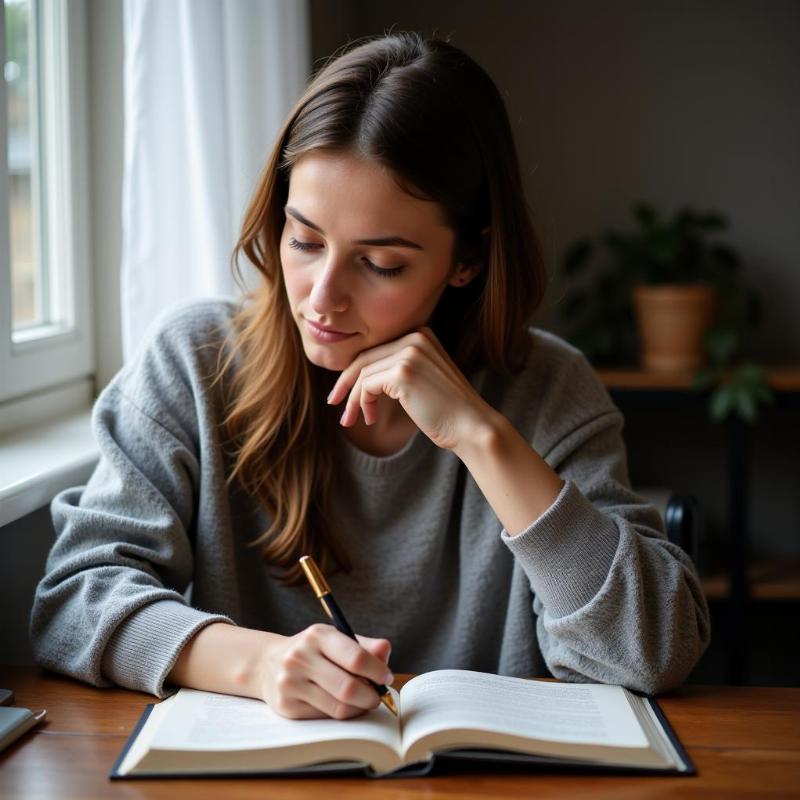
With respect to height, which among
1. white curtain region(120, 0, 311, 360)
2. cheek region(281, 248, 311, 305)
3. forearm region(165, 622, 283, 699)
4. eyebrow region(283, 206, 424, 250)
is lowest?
forearm region(165, 622, 283, 699)

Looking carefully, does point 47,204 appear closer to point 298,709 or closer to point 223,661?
point 223,661

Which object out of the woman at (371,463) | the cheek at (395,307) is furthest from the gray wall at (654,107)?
the cheek at (395,307)

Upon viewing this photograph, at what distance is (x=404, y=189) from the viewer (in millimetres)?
1350

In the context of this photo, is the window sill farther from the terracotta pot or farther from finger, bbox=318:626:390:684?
the terracotta pot

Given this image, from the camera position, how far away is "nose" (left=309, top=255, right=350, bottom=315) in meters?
1.35

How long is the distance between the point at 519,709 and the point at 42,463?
831 mm

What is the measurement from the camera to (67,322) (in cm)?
207

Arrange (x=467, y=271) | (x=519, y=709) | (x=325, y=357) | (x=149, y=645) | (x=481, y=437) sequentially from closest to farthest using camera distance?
(x=519, y=709)
(x=149, y=645)
(x=481, y=437)
(x=325, y=357)
(x=467, y=271)

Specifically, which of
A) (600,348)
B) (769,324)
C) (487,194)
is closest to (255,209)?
(487,194)

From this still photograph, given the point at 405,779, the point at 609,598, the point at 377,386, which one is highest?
the point at 377,386

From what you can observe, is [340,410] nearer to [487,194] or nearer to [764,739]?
[487,194]

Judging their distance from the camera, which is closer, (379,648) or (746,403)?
(379,648)

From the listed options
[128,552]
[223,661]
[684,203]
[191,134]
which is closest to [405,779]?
[223,661]

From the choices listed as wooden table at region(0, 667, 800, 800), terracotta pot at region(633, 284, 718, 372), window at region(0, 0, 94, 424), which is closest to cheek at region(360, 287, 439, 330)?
wooden table at region(0, 667, 800, 800)
